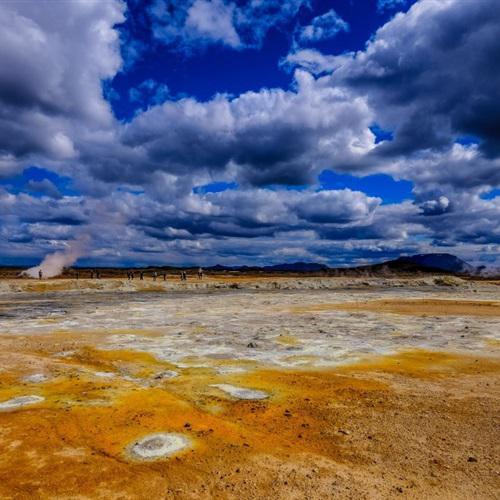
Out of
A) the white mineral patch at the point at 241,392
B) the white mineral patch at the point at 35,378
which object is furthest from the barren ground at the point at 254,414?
the white mineral patch at the point at 241,392

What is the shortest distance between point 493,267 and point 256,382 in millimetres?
199895

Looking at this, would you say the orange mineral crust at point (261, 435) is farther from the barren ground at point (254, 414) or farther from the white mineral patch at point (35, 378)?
the white mineral patch at point (35, 378)

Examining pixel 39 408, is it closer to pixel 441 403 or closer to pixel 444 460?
pixel 444 460

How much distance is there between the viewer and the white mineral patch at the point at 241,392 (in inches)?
364

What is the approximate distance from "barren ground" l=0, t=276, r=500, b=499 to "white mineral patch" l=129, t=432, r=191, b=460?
4.5 inches

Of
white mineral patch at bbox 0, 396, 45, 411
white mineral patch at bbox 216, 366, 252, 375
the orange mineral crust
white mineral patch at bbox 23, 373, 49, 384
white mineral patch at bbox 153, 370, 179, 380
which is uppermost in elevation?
white mineral patch at bbox 23, 373, 49, 384

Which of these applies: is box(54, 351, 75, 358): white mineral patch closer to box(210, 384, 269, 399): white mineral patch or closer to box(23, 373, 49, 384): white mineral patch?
box(23, 373, 49, 384): white mineral patch

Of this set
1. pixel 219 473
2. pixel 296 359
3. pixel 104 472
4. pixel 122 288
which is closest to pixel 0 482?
pixel 104 472

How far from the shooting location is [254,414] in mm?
8164

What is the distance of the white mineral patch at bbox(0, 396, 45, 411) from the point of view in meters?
8.48

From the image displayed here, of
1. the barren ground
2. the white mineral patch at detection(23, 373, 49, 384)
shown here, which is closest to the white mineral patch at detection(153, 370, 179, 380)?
the barren ground

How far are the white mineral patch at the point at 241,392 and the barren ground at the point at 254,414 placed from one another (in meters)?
0.13

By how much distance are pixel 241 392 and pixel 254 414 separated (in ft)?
4.58

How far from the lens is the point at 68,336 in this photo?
17375mm
